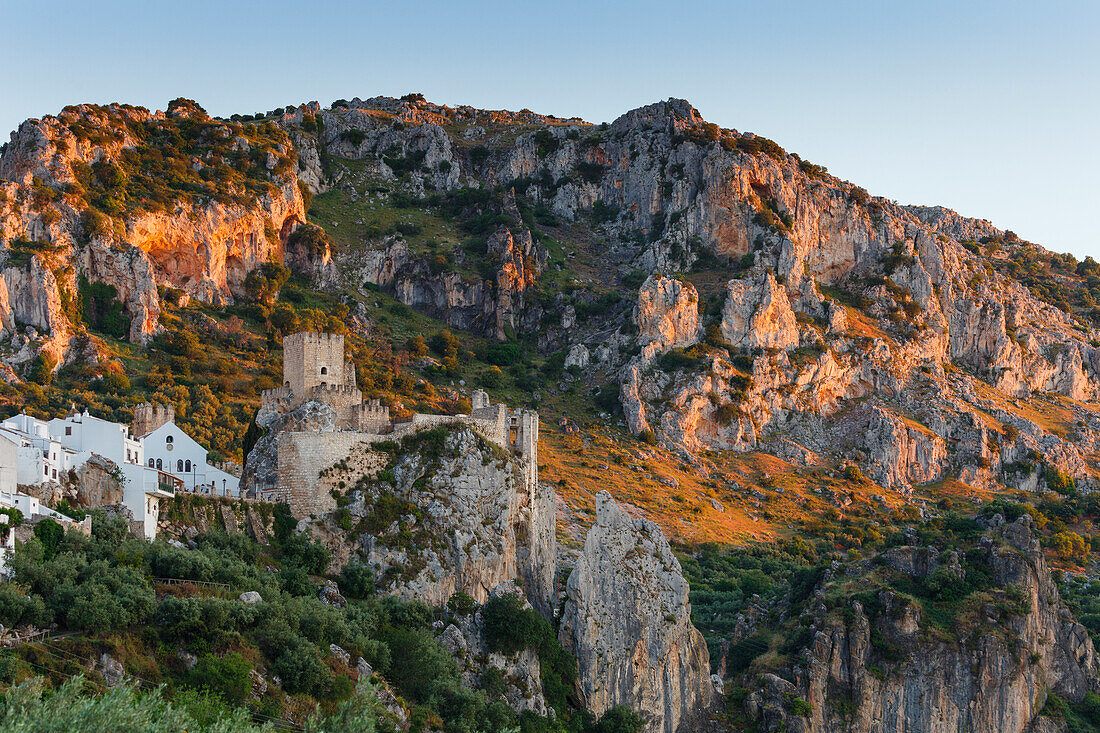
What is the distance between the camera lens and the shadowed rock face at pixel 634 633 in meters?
60.5

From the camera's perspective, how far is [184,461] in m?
61.5

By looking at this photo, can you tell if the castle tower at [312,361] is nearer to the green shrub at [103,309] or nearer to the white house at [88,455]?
the white house at [88,455]

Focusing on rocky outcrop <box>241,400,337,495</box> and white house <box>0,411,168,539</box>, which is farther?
rocky outcrop <box>241,400,337,495</box>

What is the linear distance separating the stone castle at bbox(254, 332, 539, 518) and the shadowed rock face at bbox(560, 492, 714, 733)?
576 centimetres

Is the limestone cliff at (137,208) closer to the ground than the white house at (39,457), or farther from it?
farther from it

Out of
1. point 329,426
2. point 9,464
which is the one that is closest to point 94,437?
point 9,464

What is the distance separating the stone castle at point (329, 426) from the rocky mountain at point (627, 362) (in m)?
0.93

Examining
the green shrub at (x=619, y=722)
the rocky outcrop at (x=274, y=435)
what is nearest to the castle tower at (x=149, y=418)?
the rocky outcrop at (x=274, y=435)

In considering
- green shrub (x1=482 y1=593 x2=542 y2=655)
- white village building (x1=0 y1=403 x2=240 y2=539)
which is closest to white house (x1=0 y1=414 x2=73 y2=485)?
white village building (x1=0 y1=403 x2=240 y2=539)

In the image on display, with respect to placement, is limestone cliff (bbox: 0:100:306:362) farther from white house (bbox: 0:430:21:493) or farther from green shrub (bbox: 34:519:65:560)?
green shrub (bbox: 34:519:65:560)

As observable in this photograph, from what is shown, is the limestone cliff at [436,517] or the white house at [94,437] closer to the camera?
the white house at [94,437]

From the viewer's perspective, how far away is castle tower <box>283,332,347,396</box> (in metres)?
63.8

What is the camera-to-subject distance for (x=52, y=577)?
4059 cm

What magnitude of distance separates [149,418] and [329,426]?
1590 cm
